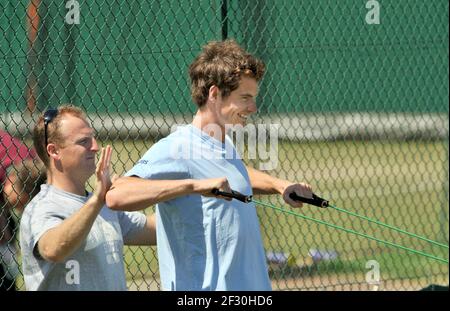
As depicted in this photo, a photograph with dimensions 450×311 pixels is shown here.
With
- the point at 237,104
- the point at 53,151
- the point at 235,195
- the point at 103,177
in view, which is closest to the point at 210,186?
the point at 235,195

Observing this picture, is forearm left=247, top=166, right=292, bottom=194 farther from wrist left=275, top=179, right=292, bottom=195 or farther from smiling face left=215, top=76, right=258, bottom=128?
smiling face left=215, top=76, right=258, bottom=128

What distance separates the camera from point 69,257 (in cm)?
459

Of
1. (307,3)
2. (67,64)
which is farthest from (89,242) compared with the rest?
(307,3)

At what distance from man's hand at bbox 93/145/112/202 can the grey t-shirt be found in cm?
27

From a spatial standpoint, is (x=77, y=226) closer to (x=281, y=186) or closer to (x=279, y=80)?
(x=281, y=186)

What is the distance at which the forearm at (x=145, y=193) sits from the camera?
14.2ft

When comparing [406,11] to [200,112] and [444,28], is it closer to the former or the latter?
[444,28]

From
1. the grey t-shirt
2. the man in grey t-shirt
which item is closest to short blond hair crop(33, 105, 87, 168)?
the man in grey t-shirt

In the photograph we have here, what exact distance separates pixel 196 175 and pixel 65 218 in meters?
0.59

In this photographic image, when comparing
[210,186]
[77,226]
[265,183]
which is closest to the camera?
[210,186]

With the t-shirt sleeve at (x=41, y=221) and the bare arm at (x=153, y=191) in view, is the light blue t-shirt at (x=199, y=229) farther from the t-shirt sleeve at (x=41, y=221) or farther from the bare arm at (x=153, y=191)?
the t-shirt sleeve at (x=41, y=221)

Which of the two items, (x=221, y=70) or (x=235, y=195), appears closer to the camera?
(x=235, y=195)

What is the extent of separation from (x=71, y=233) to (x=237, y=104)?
90 centimetres
